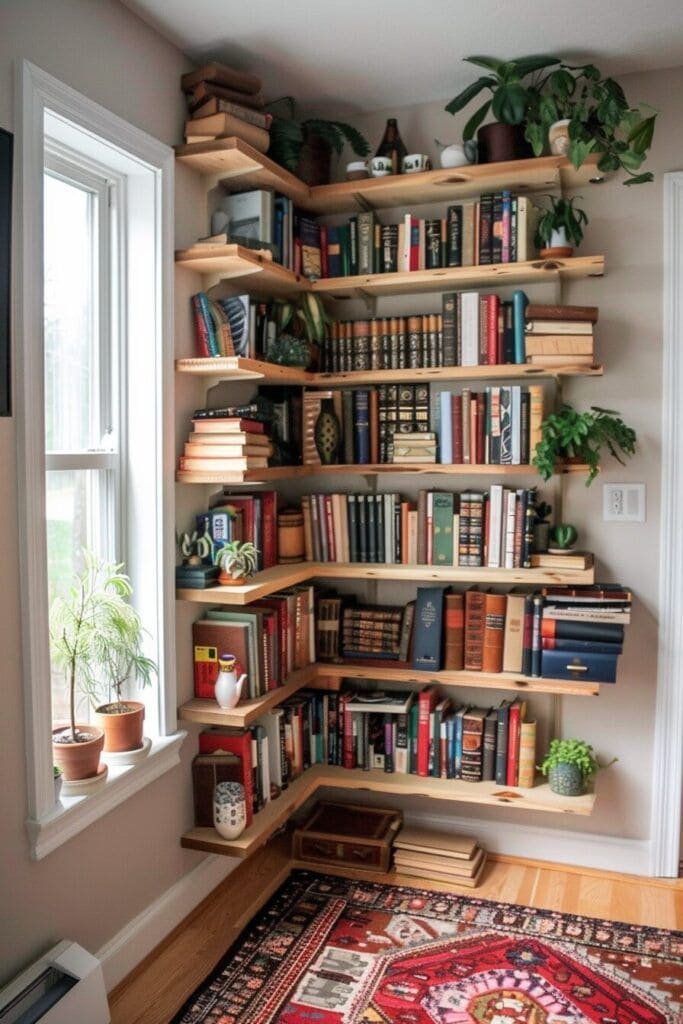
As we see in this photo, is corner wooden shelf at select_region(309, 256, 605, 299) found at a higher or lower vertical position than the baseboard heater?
higher

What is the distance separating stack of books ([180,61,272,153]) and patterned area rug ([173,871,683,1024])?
7.81 feet

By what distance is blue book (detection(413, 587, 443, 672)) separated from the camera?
290 centimetres

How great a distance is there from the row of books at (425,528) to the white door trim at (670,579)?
0.45 m

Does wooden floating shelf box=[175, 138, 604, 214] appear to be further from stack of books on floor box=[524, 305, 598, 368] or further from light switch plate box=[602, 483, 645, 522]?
light switch plate box=[602, 483, 645, 522]

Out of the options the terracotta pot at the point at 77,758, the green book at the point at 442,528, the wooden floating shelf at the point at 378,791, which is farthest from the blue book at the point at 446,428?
the terracotta pot at the point at 77,758

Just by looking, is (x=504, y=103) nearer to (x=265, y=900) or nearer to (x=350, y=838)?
(x=350, y=838)

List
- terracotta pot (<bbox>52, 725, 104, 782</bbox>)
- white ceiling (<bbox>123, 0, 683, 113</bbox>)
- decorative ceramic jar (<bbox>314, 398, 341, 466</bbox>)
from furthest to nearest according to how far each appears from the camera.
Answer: decorative ceramic jar (<bbox>314, 398, 341, 466</bbox>) < white ceiling (<bbox>123, 0, 683, 113</bbox>) < terracotta pot (<bbox>52, 725, 104, 782</bbox>)

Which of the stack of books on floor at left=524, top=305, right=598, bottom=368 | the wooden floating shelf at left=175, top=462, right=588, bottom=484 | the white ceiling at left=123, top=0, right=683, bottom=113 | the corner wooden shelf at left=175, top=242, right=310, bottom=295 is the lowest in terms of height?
the wooden floating shelf at left=175, top=462, right=588, bottom=484

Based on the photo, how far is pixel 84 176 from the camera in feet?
7.54

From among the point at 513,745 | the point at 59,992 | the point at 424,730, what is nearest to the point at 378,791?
the point at 424,730

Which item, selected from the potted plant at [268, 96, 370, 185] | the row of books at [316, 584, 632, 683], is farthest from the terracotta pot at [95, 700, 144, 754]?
the potted plant at [268, 96, 370, 185]

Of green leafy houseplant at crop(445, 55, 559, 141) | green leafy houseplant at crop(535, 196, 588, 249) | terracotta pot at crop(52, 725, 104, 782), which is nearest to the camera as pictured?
terracotta pot at crop(52, 725, 104, 782)

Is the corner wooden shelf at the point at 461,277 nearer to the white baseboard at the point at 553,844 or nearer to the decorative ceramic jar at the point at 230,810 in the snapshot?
the decorative ceramic jar at the point at 230,810

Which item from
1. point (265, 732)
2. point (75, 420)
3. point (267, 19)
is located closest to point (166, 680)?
point (265, 732)
